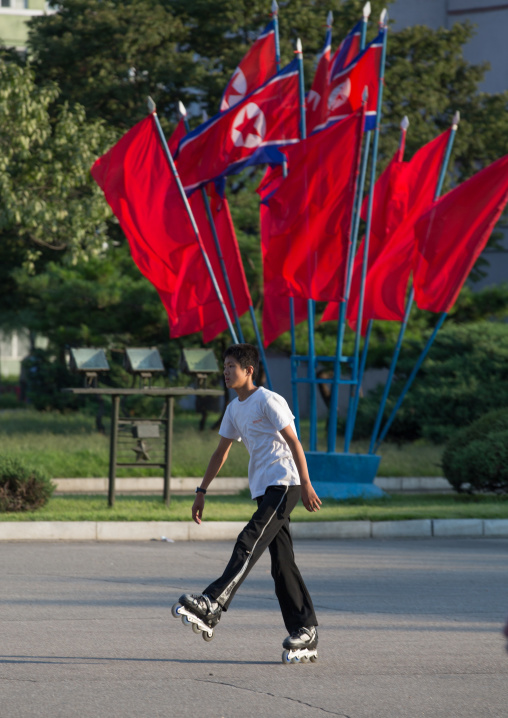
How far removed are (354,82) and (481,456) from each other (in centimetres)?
544

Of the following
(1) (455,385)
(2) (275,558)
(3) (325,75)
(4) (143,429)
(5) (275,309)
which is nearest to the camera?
(2) (275,558)

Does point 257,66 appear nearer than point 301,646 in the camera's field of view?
No

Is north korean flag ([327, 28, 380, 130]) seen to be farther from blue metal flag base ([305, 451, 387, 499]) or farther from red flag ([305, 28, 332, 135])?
blue metal flag base ([305, 451, 387, 499])

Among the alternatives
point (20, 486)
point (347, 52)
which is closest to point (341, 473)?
point (20, 486)

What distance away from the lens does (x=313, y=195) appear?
49.1ft

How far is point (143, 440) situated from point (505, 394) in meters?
8.77

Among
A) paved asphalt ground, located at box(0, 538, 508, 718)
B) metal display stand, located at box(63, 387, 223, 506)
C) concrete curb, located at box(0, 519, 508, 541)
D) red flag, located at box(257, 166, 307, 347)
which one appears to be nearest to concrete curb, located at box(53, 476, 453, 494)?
red flag, located at box(257, 166, 307, 347)

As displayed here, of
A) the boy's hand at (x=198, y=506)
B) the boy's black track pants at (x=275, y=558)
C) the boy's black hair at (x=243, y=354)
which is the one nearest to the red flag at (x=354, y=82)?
the boy's black hair at (x=243, y=354)

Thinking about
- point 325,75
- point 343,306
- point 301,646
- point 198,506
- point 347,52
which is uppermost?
point 347,52

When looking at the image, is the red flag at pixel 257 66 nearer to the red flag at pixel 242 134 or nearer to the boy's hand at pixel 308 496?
the red flag at pixel 242 134

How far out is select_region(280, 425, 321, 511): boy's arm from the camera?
611 centimetres

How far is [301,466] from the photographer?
6105 mm

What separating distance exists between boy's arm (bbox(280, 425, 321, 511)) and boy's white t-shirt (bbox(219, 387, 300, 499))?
6cm

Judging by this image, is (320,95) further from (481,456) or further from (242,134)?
(481,456)
